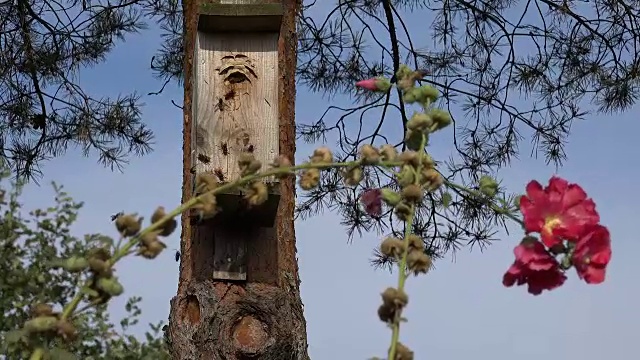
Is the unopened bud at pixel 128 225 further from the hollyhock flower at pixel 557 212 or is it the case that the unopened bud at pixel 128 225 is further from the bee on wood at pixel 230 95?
the bee on wood at pixel 230 95

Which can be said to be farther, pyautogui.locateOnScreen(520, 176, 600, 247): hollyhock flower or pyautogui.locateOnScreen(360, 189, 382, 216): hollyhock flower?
pyautogui.locateOnScreen(360, 189, 382, 216): hollyhock flower

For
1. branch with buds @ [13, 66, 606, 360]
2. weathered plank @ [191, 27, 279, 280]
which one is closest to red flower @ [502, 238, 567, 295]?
branch with buds @ [13, 66, 606, 360]

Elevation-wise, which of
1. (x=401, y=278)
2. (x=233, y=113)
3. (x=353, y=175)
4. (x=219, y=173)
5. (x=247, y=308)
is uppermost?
(x=233, y=113)

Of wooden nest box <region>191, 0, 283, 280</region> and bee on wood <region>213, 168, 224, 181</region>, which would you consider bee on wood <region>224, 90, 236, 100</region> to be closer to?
Result: wooden nest box <region>191, 0, 283, 280</region>

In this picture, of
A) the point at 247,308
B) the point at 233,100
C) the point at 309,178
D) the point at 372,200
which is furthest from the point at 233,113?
the point at 309,178

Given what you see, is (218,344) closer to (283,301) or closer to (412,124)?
(283,301)

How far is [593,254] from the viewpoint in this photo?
83 cm

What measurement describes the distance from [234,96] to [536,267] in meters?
1.35

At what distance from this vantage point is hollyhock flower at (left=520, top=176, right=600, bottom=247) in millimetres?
836

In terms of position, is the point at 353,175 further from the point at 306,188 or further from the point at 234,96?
the point at 234,96

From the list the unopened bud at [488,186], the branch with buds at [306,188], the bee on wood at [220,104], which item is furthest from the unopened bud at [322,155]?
the bee on wood at [220,104]

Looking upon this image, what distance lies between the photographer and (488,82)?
14.0 ft

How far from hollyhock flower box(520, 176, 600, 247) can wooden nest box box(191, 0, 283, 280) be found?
1.16 metres

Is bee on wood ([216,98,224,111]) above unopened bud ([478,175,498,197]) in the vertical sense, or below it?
above
